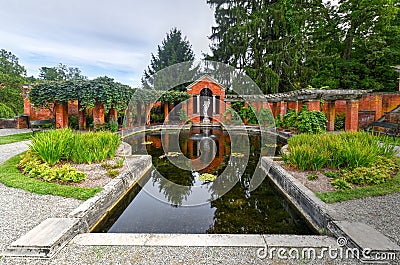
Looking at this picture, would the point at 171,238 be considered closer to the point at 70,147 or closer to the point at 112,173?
the point at 112,173

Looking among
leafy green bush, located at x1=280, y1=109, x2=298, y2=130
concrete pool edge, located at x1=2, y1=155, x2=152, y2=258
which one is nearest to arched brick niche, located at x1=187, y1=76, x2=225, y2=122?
leafy green bush, located at x1=280, y1=109, x2=298, y2=130

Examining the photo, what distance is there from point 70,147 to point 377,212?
6103mm

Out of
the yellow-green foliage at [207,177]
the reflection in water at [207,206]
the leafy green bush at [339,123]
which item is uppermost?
the leafy green bush at [339,123]

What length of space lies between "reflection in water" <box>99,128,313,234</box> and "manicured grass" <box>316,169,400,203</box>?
56 cm

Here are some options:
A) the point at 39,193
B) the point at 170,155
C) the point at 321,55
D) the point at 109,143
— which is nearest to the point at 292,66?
the point at 321,55

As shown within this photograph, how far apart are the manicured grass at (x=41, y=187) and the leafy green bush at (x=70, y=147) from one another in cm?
65

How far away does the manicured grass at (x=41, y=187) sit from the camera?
3816 mm

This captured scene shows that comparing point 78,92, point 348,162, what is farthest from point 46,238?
point 78,92

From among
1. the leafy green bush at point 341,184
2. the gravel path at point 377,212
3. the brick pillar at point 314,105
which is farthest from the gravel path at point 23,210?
the brick pillar at point 314,105

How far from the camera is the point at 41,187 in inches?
160

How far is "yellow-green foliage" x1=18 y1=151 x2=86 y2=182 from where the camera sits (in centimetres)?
445

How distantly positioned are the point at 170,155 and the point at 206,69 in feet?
51.9

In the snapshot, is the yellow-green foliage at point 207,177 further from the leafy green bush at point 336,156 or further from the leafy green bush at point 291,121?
the leafy green bush at point 291,121

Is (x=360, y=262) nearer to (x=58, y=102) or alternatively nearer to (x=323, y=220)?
(x=323, y=220)
